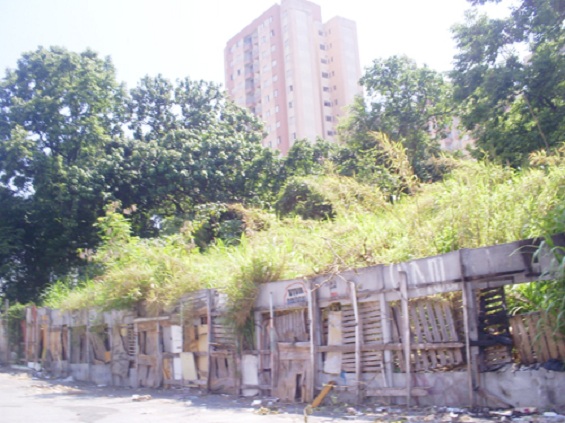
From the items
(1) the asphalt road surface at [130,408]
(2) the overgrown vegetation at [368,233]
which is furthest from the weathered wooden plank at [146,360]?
(2) the overgrown vegetation at [368,233]

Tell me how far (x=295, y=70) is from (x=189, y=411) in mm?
51139

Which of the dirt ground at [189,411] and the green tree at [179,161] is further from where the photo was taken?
the green tree at [179,161]

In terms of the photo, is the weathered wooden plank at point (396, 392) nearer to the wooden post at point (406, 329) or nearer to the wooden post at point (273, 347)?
the wooden post at point (406, 329)

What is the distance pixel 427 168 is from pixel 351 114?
7.05m

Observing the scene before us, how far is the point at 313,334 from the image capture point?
356 inches

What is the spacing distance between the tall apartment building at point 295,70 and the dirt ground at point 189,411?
4541 cm

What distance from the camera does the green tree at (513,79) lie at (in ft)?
49.7

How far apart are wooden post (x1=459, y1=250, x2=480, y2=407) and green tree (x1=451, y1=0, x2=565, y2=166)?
8247 millimetres

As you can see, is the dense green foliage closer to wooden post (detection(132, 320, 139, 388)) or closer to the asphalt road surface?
wooden post (detection(132, 320, 139, 388))

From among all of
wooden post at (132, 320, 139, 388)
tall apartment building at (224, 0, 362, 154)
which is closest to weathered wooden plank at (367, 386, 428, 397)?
wooden post at (132, 320, 139, 388)

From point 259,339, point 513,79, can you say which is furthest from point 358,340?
point 513,79

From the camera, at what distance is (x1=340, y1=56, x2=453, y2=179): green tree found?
23812 mm

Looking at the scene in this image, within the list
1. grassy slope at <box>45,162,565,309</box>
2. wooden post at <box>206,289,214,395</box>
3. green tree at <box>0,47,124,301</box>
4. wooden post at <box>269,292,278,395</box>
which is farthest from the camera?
green tree at <box>0,47,124,301</box>

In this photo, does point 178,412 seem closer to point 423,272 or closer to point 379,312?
point 379,312
